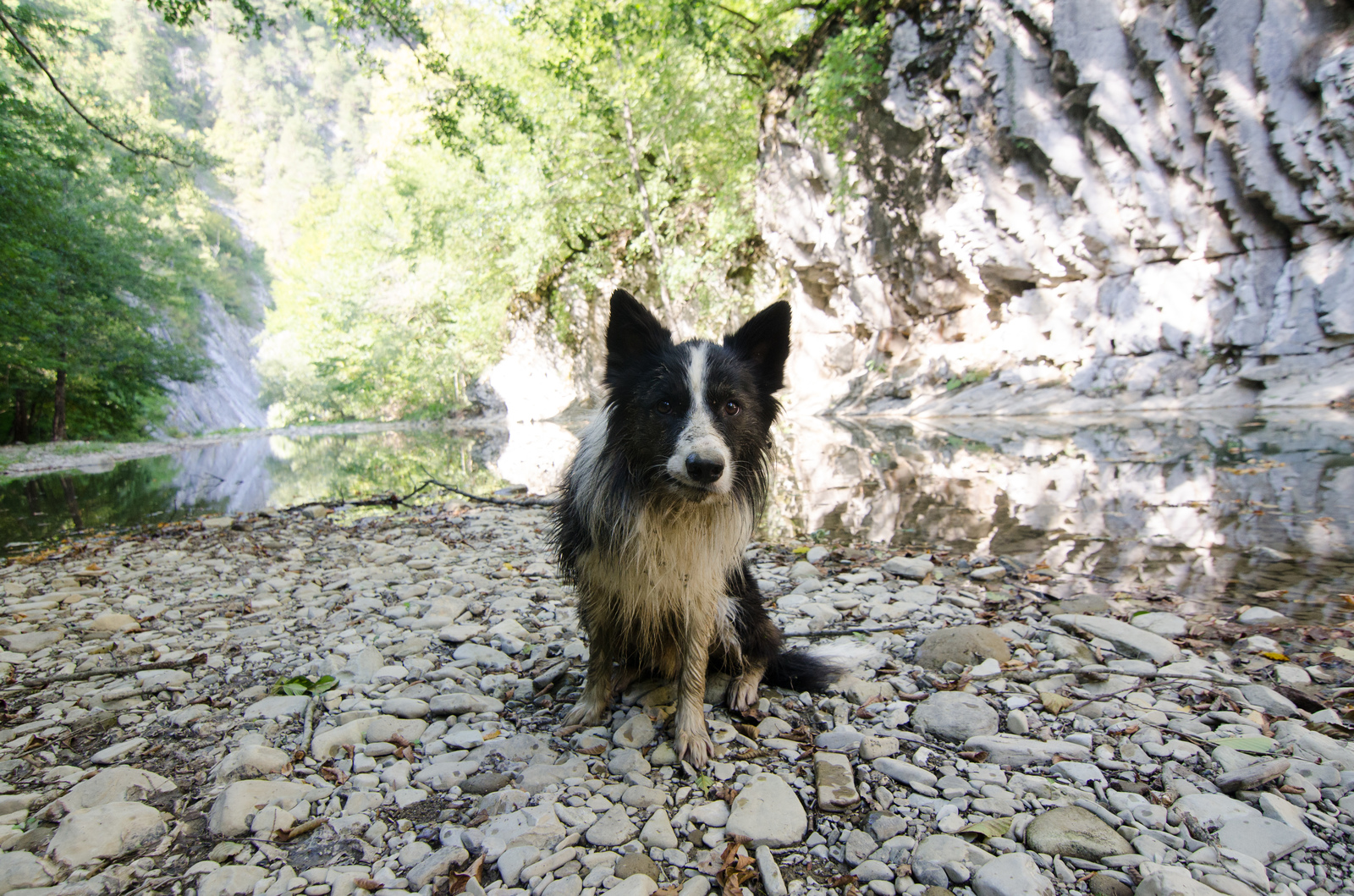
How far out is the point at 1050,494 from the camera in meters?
6.92

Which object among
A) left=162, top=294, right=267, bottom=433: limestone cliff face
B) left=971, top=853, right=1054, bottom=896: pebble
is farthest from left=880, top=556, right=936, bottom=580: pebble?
left=162, top=294, right=267, bottom=433: limestone cliff face

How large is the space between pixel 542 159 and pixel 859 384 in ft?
43.8

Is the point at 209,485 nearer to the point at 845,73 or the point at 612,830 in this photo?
the point at 612,830

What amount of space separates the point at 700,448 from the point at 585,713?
53.2 inches

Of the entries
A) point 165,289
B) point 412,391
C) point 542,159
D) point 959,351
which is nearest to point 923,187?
point 959,351

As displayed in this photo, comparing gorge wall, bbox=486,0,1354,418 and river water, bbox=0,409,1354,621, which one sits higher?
gorge wall, bbox=486,0,1354,418

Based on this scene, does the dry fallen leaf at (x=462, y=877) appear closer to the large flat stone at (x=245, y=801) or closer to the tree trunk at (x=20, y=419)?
the large flat stone at (x=245, y=801)

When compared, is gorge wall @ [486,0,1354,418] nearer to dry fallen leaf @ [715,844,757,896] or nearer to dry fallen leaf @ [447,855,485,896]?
dry fallen leaf @ [715,844,757,896]

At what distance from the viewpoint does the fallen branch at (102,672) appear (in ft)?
9.91

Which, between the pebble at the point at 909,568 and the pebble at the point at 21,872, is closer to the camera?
the pebble at the point at 21,872

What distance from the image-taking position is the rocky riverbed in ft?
5.75

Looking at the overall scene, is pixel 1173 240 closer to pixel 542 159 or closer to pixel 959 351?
pixel 959 351

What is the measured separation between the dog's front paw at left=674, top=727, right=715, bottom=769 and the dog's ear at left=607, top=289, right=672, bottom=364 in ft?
5.31

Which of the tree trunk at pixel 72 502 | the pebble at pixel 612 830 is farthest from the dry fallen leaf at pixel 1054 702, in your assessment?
the tree trunk at pixel 72 502
